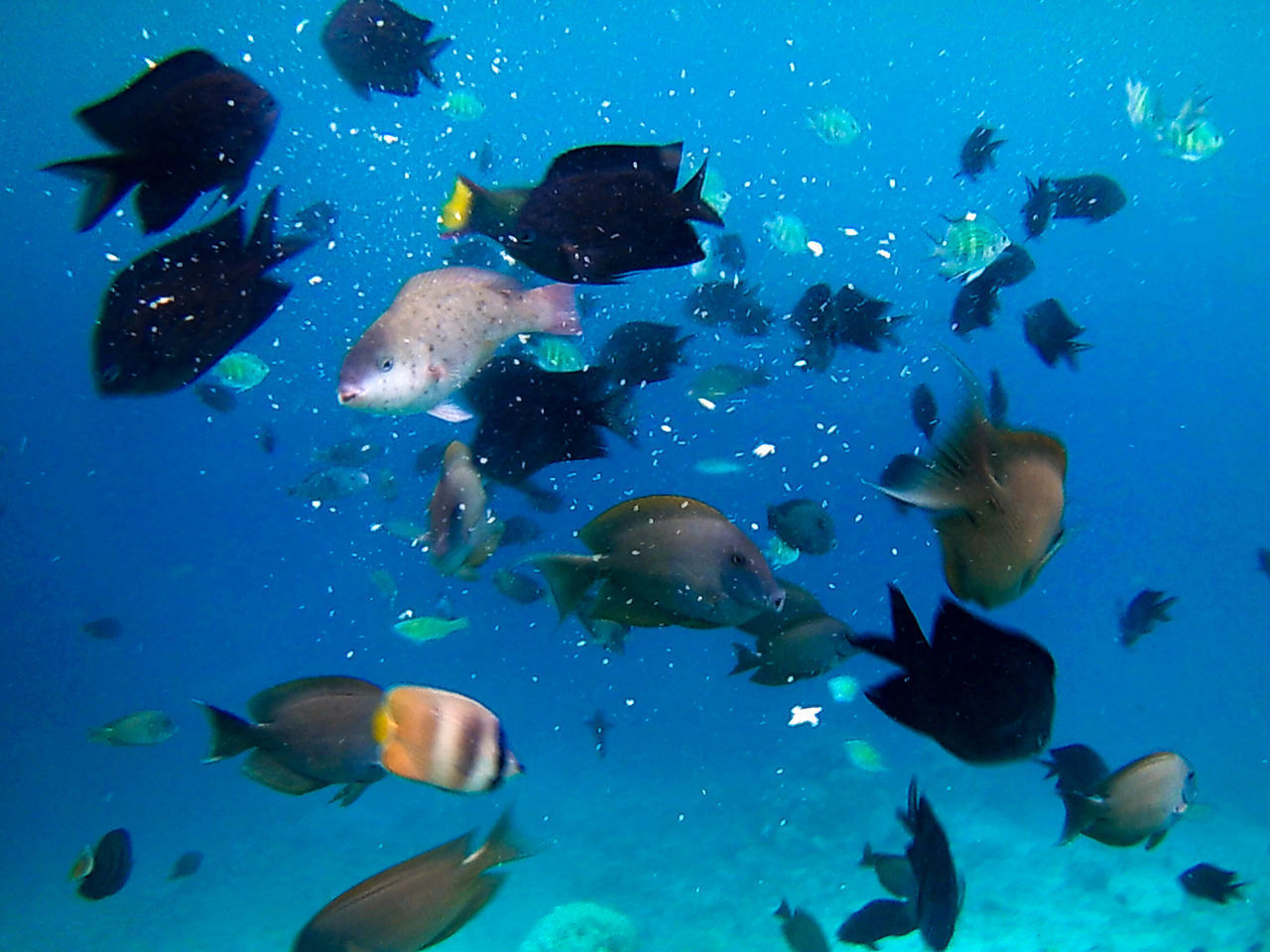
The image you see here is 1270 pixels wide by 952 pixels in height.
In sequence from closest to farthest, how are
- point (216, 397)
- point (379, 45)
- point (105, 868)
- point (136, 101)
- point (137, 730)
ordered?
point (136, 101) → point (379, 45) → point (105, 868) → point (137, 730) → point (216, 397)

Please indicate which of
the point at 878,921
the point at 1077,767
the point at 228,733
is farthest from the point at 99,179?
the point at 878,921

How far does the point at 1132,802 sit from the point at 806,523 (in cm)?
280

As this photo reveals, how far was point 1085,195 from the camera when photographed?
232 inches

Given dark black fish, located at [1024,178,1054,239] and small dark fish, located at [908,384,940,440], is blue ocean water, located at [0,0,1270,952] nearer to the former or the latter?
small dark fish, located at [908,384,940,440]

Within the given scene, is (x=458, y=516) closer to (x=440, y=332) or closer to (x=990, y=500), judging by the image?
(x=440, y=332)

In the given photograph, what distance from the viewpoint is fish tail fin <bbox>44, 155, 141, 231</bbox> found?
69.4 inches

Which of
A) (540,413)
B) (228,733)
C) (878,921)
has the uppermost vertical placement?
(540,413)

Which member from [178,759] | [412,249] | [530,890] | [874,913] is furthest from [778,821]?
[412,249]

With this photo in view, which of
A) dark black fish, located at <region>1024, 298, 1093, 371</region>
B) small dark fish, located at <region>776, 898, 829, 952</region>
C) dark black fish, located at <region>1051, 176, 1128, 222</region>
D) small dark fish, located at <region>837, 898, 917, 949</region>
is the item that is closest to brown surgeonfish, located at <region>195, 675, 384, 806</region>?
small dark fish, located at <region>837, 898, 917, 949</region>

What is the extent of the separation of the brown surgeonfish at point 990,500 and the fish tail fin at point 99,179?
2013mm

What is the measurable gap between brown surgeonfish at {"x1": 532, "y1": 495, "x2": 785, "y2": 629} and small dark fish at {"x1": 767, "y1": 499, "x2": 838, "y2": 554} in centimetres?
334

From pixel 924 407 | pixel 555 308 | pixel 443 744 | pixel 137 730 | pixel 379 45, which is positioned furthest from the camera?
pixel 137 730

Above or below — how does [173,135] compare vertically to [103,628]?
above

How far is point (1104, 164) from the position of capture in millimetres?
48906
